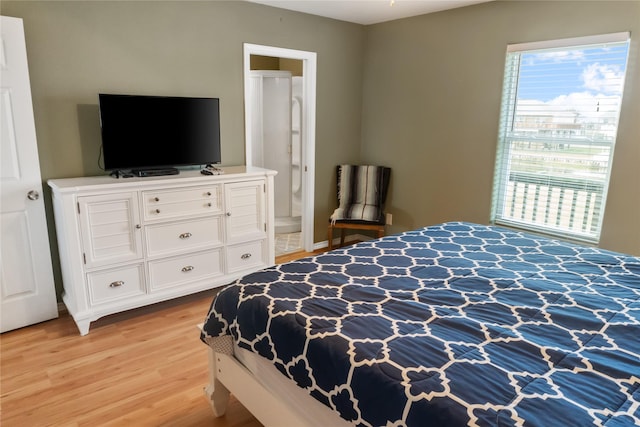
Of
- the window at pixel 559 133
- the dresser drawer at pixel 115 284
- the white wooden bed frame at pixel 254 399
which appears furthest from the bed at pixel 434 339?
the dresser drawer at pixel 115 284

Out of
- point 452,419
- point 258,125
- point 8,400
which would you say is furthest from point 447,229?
point 258,125

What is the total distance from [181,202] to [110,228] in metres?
0.50

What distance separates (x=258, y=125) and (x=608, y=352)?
14.5 ft

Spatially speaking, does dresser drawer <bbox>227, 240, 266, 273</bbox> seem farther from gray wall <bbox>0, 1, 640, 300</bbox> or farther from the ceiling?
the ceiling

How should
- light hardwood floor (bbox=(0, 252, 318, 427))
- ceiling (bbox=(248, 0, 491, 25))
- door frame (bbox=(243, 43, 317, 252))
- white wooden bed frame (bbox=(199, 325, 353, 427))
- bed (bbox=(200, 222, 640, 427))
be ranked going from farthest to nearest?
door frame (bbox=(243, 43, 317, 252)) < ceiling (bbox=(248, 0, 491, 25)) < light hardwood floor (bbox=(0, 252, 318, 427)) < white wooden bed frame (bbox=(199, 325, 353, 427)) < bed (bbox=(200, 222, 640, 427))

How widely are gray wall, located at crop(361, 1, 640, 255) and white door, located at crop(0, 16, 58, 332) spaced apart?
314 cm

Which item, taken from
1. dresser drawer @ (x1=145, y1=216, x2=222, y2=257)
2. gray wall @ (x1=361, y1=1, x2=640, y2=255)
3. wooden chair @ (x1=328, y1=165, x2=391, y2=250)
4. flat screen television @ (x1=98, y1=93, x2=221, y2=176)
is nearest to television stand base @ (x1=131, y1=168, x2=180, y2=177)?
flat screen television @ (x1=98, y1=93, x2=221, y2=176)

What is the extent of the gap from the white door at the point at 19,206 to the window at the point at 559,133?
138 inches

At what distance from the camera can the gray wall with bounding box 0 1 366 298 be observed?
2.77 m

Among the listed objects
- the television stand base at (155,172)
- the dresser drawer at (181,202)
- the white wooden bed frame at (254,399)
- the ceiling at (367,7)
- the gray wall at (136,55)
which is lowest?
the white wooden bed frame at (254,399)

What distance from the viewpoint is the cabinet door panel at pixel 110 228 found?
2.68 m

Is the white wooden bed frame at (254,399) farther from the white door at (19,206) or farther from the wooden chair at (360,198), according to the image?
the wooden chair at (360,198)

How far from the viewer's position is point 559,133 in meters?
3.27

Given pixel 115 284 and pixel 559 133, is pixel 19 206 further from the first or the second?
pixel 559 133
